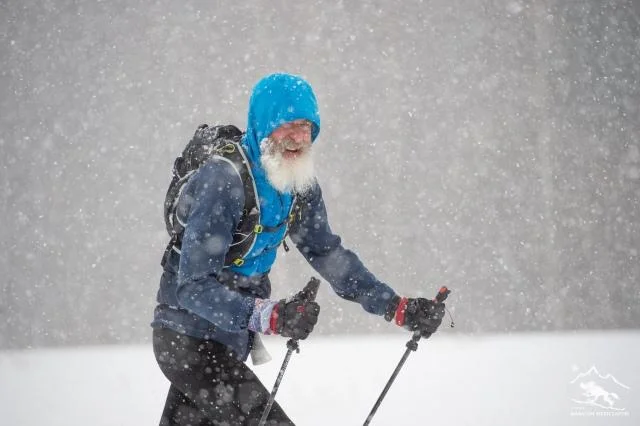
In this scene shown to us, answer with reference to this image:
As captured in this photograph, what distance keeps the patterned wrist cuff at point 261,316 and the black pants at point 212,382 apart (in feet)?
0.94

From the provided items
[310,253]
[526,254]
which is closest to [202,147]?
[310,253]

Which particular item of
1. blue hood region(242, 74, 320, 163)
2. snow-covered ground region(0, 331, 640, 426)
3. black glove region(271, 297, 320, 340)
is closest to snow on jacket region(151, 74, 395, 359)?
blue hood region(242, 74, 320, 163)

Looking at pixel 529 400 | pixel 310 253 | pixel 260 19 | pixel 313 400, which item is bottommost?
A: pixel 313 400

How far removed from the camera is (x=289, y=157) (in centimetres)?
235

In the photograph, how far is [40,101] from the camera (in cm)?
905

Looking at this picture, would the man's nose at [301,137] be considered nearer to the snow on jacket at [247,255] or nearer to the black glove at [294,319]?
the snow on jacket at [247,255]

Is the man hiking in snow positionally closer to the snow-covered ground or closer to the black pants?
the black pants

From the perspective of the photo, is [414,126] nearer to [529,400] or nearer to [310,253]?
[529,400]

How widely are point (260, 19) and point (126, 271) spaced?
3.71 metres

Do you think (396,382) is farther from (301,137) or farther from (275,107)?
(275,107)

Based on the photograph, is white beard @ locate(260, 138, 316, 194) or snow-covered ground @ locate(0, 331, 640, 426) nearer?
white beard @ locate(260, 138, 316, 194)

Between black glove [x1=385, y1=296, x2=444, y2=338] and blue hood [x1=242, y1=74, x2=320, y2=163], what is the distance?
809 mm

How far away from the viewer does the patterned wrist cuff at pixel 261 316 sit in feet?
6.97

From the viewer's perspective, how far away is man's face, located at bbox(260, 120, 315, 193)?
231 centimetres
